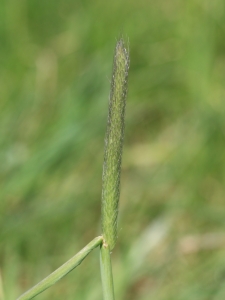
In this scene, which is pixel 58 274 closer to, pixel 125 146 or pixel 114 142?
pixel 114 142

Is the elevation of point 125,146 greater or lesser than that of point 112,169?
greater

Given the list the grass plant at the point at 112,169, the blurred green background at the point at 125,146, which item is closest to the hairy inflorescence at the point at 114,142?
the grass plant at the point at 112,169

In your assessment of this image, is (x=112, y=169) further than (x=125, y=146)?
No

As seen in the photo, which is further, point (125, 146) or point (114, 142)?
point (125, 146)

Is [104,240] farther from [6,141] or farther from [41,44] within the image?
[41,44]

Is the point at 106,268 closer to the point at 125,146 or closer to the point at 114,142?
the point at 114,142

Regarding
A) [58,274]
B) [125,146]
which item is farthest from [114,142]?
[125,146]

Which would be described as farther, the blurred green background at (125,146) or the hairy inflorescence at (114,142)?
the blurred green background at (125,146)

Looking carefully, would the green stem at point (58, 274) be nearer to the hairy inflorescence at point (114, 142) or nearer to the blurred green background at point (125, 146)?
the hairy inflorescence at point (114, 142)

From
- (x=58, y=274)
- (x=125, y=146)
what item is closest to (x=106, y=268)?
(x=58, y=274)
